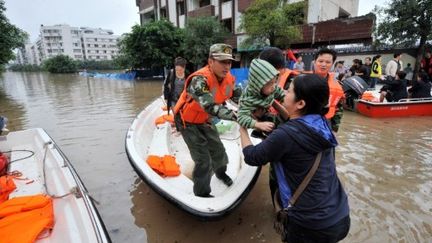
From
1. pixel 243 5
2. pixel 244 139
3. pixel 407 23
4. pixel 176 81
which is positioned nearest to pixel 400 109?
pixel 407 23

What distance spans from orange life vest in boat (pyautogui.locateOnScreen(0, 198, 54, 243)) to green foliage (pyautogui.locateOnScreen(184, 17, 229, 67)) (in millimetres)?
18241

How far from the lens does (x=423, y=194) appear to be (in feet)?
11.3

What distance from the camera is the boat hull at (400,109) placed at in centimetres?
727

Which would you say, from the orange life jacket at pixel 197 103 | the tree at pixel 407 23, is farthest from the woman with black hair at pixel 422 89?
the orange life jacket at pixel 197 103

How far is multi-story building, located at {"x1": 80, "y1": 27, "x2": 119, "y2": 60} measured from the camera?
83.3 metres

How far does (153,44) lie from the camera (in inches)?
872

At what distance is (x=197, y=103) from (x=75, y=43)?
93230mm

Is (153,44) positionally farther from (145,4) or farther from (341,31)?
(145,4)

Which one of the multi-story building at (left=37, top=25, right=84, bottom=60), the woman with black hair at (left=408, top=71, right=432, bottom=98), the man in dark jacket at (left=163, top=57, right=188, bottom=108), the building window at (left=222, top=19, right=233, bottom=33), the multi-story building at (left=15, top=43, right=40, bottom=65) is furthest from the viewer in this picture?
the multi-story building at (left=15, top=43, right=40, bottom=65)

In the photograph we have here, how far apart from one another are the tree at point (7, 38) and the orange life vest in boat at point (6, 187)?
51.6 ft

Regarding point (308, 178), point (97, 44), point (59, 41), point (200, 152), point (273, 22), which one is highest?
point (59, 41)

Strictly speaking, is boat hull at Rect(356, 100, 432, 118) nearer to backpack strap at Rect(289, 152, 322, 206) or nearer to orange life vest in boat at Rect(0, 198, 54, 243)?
backpack strap at Rect(289, 152, 322, 206)

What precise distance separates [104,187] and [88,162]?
1231 mm

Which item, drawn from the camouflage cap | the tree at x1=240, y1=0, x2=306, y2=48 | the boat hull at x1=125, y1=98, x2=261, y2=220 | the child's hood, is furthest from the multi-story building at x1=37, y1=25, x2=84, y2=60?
the child's hood
